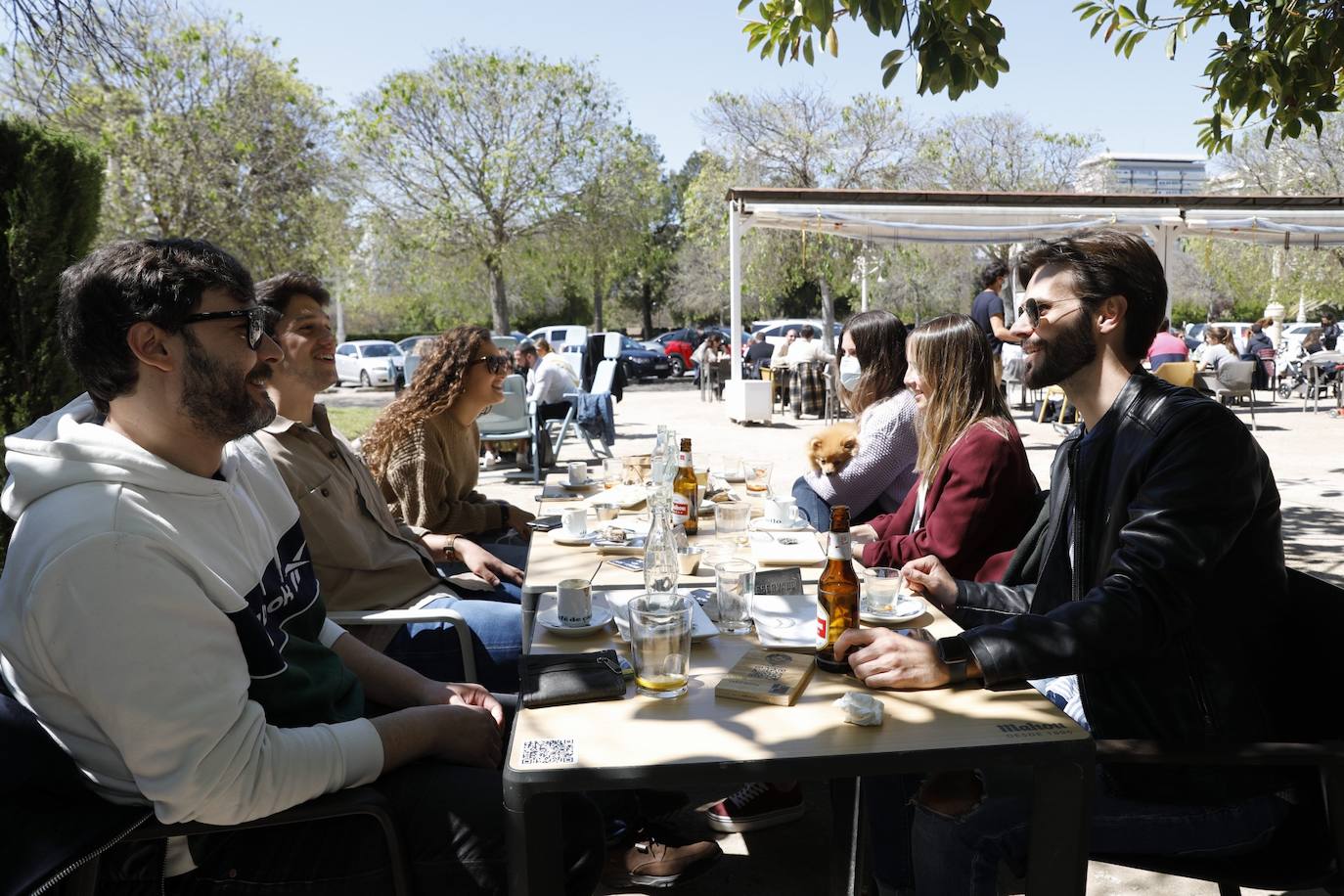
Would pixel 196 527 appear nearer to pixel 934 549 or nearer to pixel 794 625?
pixel 794 625

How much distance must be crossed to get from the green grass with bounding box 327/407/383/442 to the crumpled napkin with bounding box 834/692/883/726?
12.8m

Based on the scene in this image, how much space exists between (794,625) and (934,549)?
1.00 m

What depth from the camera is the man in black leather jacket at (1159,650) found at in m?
1.88

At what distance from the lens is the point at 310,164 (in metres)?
19.4

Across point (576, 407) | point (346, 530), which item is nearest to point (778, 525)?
point (346, 530)

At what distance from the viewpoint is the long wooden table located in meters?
1.55

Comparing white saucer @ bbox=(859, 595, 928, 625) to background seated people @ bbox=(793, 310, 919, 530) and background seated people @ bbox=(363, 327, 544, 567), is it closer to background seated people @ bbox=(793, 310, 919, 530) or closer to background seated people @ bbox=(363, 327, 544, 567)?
background seated people @ bbox=(793, 310, 919, 530)

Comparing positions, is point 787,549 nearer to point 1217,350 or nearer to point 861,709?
point 861,709

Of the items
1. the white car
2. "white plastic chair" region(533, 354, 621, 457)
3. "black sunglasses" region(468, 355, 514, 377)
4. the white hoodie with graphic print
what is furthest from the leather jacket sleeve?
the white car

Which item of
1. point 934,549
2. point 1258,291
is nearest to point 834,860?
point 934,549

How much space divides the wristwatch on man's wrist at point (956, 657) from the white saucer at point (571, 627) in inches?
31.2

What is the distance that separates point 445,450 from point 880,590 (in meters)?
2.53

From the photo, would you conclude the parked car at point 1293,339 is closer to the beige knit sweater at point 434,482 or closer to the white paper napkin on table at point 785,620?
the beige knit sweater at point 434,482

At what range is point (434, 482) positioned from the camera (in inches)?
165
